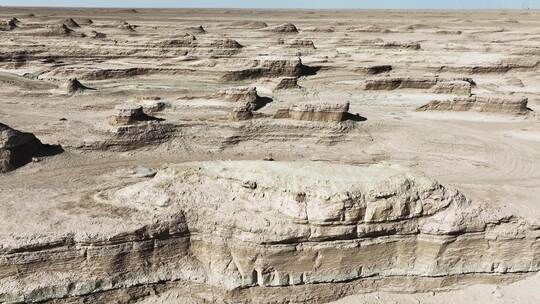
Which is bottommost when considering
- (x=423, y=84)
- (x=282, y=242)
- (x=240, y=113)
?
(x=282, y=242)

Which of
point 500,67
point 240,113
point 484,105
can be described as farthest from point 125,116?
point 500,67

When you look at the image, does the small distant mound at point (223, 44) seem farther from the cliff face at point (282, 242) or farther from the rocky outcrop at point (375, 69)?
the cliff face at point (282, 242)

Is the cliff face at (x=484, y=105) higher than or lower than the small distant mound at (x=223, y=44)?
lower

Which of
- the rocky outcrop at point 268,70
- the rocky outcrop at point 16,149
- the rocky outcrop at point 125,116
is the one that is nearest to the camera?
the rocky outcrop at point 16,149

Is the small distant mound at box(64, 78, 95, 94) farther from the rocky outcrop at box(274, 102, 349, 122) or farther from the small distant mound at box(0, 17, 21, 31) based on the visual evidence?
the small distant mound at box(0, 17, 21, 31)

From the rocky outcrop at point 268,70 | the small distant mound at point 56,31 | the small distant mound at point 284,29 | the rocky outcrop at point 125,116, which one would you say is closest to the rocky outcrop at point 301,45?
the rocky outcrop at point 268,70

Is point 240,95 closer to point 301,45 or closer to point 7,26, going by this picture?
point 301,45

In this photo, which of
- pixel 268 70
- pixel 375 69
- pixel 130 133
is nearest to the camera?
pixel 130 133

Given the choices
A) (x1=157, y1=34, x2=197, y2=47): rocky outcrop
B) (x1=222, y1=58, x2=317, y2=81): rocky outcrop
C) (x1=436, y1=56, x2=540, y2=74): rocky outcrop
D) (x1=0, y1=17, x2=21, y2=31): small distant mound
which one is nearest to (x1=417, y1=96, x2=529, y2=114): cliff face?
(x1=436, y1=56, x2=540, y2=74): rocky outcrop
